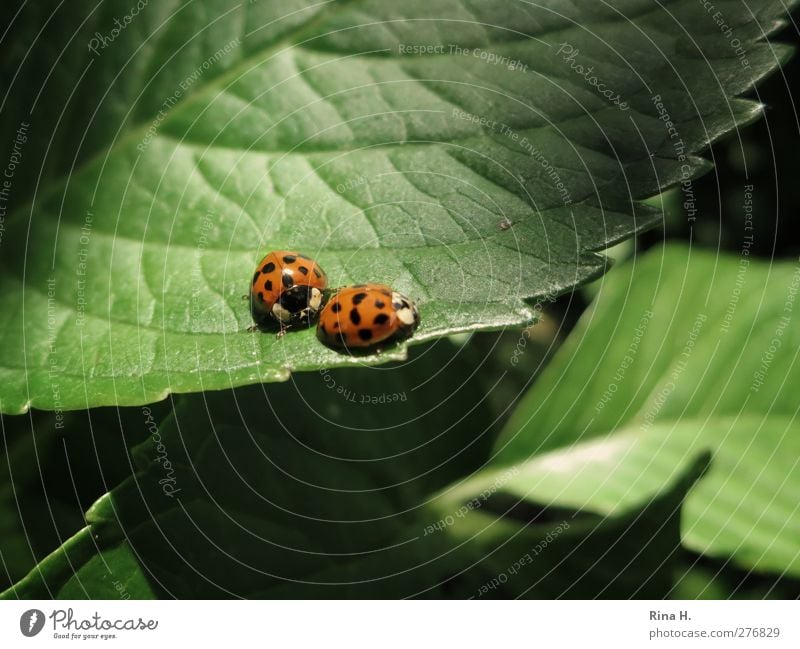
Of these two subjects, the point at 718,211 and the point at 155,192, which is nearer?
the point at 155,192

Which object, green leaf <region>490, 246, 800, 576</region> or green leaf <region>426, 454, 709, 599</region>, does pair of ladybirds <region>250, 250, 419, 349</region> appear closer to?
green leaf <region>426, 454, 709, 599</region>

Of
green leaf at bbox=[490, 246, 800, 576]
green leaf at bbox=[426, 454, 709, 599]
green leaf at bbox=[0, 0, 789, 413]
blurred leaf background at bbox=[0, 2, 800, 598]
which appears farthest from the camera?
green leaf at bbox=[490, 246, 800, 576]

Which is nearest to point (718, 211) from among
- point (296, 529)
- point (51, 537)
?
point (296, 529)

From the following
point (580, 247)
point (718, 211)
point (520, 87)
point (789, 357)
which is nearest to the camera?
point (580, 247)

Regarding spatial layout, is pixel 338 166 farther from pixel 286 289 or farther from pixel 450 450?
pixel 450 450

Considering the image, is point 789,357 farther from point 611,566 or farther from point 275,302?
point 275,302

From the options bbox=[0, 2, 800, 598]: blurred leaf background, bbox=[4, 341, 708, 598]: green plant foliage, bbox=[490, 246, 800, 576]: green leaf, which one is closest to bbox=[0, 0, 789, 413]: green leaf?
bbox=[0, 2, 800, 598]: blurred leaf background
